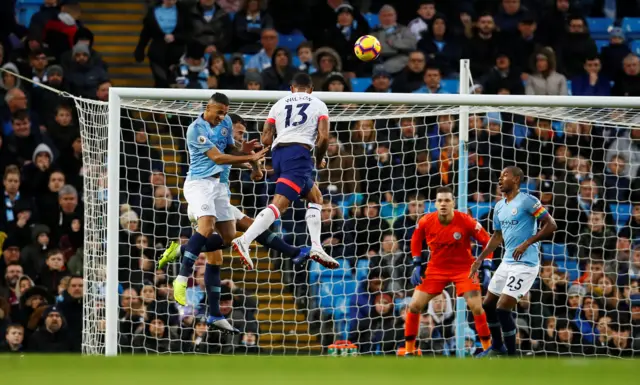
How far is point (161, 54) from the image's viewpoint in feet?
53.8

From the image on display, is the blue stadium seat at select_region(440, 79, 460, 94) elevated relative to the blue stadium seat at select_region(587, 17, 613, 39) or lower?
lower

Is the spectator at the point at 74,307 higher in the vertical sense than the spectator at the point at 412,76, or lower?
lower

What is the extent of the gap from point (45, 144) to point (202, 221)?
4.54m

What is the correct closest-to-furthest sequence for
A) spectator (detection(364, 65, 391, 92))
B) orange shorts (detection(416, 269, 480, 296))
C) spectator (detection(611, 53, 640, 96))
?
orange shorts (detection(416, 269, 480, 296)), spectator (detection(364, 65, 391, 92)), spectator (detection(611, 53, 640, 96))

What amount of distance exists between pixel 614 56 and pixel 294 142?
6.94 metres

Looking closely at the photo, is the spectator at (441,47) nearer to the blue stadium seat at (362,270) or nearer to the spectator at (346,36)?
the spectator at (346,36)

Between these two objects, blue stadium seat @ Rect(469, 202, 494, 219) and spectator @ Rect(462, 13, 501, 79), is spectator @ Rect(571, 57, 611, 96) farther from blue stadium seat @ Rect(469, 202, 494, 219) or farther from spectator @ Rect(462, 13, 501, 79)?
blue stadium seat @ Rect(469, 202, 494, 219)

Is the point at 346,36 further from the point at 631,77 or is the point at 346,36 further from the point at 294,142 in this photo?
the point at 294,142

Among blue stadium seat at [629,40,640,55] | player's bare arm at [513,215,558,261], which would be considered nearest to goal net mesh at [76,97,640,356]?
player's bare arm at [513,215,558,261]

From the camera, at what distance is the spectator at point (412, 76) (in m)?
15.6

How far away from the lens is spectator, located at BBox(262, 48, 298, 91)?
15.6 meters

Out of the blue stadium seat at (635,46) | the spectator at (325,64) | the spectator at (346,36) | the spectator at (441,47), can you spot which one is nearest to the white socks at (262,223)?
the spectator at (325,64)

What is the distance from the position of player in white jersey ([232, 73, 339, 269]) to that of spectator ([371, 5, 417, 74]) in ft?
17.0

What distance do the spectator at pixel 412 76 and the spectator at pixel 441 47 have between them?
0.71 metres
